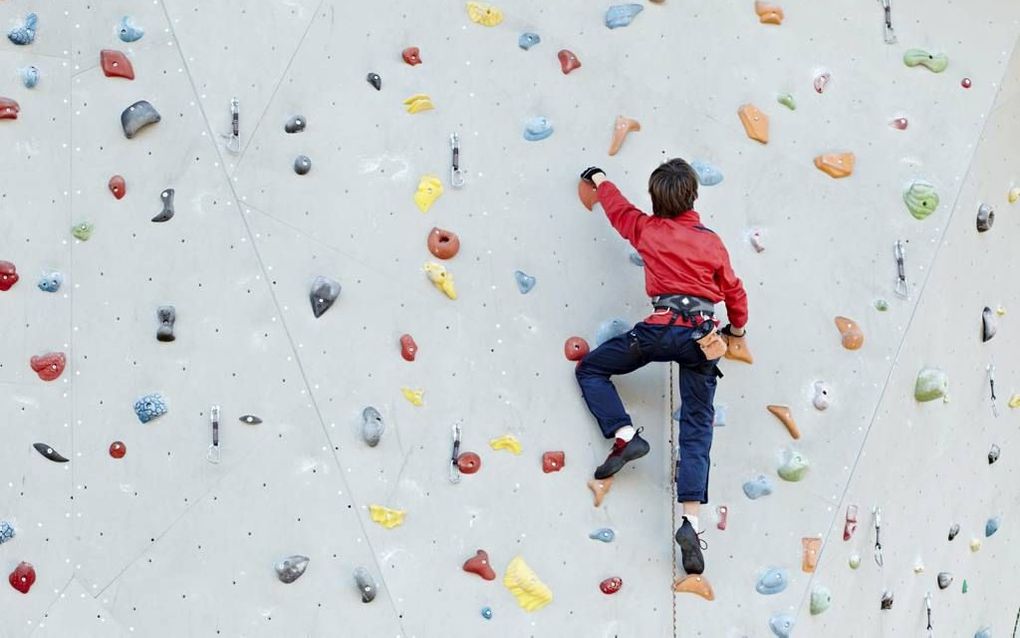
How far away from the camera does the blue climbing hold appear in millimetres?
4875

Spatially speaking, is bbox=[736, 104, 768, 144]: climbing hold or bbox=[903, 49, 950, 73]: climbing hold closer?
bbox=[736, 104, 768, 144]: climbing hold

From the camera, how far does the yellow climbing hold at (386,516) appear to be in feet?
15.6

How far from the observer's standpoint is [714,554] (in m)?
4.90

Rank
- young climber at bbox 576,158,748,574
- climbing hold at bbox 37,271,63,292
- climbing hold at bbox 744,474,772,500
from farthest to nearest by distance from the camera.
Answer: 1. climbing hold at bbox 744,474,772,500
2. climbing hold at bbox 37,271,63,292
3. young climber at bbox 576,158,748,574

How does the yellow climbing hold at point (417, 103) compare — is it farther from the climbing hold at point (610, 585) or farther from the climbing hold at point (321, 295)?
the climbing hold at point (610, 585)

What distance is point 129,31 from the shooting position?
4.78 metres

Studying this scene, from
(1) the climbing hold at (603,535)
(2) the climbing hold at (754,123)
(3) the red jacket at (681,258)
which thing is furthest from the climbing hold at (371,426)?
(2) the climbing hold at (754,123)

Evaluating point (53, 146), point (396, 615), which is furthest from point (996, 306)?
point (53, 146)

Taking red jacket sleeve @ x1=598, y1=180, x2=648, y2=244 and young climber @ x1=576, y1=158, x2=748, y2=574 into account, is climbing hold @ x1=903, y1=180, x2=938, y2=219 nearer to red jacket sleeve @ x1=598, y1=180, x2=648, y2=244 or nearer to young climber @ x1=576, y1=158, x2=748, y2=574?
young climber @ x1=576, y1=158, x2=748, y2=574

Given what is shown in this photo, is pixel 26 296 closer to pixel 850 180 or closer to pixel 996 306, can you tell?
pixel 850 180

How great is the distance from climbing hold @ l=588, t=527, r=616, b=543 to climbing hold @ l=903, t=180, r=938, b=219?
1.29m

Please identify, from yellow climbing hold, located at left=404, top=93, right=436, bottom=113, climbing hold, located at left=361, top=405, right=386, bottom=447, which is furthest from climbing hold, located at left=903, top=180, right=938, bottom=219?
climbing hold, located at left=361, top=405, right=386, bottom=447

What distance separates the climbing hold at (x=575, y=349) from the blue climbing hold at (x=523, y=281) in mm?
184

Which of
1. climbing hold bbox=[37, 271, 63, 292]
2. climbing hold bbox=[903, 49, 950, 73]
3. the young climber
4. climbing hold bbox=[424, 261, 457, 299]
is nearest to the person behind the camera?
the young climber
